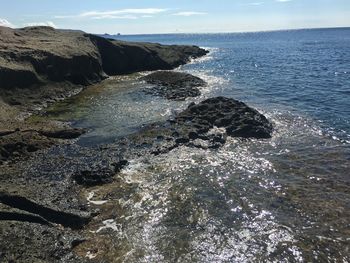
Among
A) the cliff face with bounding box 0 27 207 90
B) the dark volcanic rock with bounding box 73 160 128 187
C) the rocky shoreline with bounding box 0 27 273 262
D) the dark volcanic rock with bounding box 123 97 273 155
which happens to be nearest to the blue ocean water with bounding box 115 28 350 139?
the rocky shoreline with bounding box 0 27 273 262

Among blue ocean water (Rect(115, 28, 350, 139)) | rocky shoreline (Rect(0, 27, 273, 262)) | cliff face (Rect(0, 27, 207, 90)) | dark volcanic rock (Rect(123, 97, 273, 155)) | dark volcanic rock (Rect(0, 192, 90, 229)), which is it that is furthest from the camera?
cliff face (Rect(0, 27, 207, 90))

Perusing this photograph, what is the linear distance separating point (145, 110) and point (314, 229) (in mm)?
23765

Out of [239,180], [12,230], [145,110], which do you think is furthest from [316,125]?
[12,230]

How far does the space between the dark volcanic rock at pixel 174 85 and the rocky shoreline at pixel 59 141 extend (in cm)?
13

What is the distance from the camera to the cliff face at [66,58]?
42.7 meters

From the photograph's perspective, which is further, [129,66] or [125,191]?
[129,66]

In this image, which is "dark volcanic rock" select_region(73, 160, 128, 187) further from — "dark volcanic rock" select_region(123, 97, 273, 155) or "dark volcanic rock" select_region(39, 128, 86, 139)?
"dark volcanic rock" select_region(39, 128, 86, 139)

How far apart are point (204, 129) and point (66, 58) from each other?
27.6 meters

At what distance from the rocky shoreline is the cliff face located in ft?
0.49

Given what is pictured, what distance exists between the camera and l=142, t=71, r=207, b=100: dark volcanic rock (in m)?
44.9

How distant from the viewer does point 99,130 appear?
3114 centimetres

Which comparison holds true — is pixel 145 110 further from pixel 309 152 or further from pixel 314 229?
pixel 314 229

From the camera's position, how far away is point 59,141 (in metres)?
28.0

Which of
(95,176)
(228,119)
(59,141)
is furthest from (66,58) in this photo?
(95,176)
